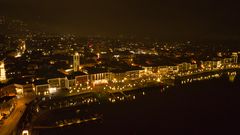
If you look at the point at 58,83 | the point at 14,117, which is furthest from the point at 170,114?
the point at 14,117

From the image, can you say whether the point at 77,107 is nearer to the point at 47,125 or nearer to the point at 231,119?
the point at 47,125

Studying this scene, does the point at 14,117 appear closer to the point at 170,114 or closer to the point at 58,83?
the point at 58,83

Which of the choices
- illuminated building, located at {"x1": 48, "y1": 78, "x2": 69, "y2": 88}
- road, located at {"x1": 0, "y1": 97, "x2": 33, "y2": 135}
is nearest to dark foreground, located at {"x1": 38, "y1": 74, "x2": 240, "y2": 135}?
road, located at {"x1": 0, "y1": 97, "x2": 33, "y2": 135}

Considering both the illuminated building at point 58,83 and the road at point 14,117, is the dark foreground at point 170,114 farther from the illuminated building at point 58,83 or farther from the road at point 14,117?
the illuminated building at point 58,83

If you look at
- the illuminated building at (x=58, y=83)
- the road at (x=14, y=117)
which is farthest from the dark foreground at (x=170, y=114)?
the illuminated building at (x=58, y=83)

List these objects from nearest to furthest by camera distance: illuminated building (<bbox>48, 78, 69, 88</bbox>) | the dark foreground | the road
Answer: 1. the road
2. the dark foreground
3. illuminated building (<bbox>48, 78, 69, 88</bbox>)

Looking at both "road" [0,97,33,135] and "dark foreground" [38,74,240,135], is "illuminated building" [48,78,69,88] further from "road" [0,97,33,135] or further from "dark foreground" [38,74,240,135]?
"dark foreground" [38,74,240,135]
